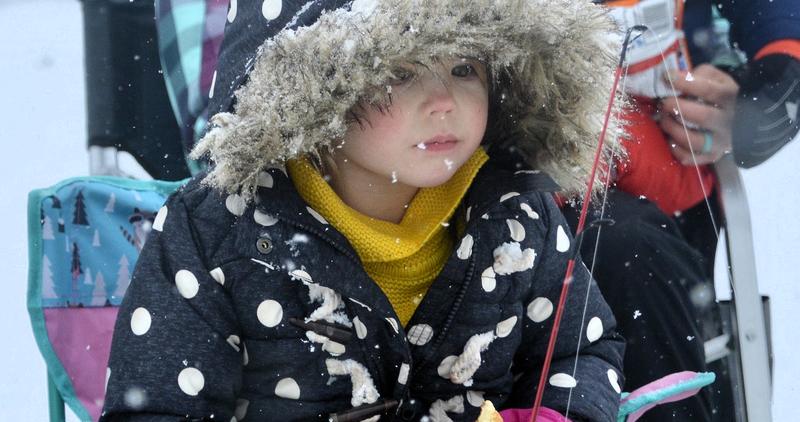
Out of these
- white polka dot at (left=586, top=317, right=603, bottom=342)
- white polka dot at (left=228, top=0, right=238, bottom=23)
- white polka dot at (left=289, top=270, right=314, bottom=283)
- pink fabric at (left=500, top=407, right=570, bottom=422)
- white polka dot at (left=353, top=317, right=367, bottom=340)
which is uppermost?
white polka dot at (left=228, top=0, right=238, bottom=23)

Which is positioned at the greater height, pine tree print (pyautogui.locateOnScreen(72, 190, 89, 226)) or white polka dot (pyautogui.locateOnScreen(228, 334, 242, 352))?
pine tree print (pyautogui.locateOnScreen(72, 190, 89, 226))

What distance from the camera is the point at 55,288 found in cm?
138

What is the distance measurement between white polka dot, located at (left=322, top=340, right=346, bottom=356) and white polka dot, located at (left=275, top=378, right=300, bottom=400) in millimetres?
61

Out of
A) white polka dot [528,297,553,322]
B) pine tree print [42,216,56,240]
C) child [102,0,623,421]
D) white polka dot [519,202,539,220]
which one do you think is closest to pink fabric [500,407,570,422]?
child [102,0,623,421]

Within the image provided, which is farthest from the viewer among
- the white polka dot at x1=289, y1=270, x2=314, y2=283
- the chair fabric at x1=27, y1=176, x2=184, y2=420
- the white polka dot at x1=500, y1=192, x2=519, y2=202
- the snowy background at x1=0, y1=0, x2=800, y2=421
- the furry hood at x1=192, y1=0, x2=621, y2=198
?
the snowy background at x1=0, y1=0, x2=800, y2=421

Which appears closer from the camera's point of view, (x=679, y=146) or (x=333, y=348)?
(x=333, y=348)

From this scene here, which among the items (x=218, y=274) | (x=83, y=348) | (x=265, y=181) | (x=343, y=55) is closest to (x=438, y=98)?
(x=343, y=55)

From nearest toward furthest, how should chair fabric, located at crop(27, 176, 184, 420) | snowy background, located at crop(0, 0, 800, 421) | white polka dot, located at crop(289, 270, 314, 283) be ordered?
white polka dot, located at crop(289, 270, 314, 283), chair fabric, located at crop(27, 176, 184, 420), snowy background, located at crop(0, 0, 800, 421)

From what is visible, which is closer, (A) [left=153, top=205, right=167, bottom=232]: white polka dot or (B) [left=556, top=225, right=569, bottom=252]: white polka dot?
(A) [left=153, top=205, right=167, bottom=232]: white polka dot

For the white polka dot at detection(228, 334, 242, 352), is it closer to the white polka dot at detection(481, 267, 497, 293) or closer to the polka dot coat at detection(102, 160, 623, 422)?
the polka dot coat at detection(102, 160, 623, 422)

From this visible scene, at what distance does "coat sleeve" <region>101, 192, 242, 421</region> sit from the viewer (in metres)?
1.10

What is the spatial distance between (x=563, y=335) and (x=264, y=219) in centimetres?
44

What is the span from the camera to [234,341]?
1156mm

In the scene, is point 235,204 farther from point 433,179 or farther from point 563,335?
point 563,335
